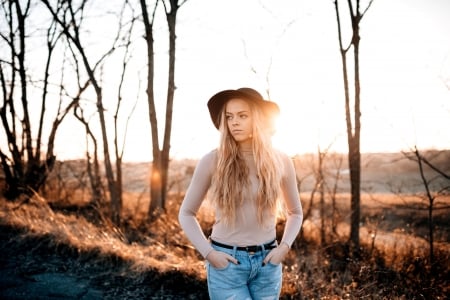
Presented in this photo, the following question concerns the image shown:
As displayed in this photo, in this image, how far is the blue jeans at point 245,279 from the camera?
5.74 feet

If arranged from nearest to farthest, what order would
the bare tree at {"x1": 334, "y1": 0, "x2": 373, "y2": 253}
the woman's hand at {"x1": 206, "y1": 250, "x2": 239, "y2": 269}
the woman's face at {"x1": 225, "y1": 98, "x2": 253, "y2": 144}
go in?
1. the woman's hand at {"x1": 206, "y1": 250, "x2": 239, "y2": 269}
2. the woman's face at {"x1": 225, "y1": 98, "x2": 253, "y2": 144}
3. the bare tree at {"x1": 334, "y1": 0, "x2": 373, "y2": 253}

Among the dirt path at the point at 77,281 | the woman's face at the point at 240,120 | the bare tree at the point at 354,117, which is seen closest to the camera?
the woman's face at the point at 240,120

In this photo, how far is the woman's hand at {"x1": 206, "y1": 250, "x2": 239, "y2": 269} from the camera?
174 cm

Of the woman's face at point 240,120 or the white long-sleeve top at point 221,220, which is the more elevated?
the woman's face at point 240,120

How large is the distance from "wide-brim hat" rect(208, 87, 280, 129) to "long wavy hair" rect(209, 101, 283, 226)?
0.11 meters

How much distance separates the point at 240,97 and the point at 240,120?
0.15 metres

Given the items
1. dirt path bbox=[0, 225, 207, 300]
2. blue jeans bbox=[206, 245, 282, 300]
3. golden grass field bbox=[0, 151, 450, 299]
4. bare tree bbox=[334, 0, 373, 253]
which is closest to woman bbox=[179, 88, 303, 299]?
blue jeans bbox=[206, 245, 282, 300]

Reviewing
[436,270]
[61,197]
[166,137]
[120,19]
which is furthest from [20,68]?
[436,270]

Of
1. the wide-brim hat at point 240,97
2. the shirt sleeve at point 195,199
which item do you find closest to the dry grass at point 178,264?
the shirt sleeve at point 195,199

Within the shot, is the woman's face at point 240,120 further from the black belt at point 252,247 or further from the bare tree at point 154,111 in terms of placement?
the bare tree at point 154,111

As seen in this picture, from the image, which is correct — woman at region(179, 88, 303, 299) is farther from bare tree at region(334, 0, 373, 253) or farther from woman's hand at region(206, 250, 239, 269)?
bare tree at region(334, 0, 373, 253)

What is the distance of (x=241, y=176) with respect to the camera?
1.85m

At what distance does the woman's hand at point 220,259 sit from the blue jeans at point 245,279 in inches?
1.2

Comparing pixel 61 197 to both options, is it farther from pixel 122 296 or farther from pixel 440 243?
pixel 440 243
